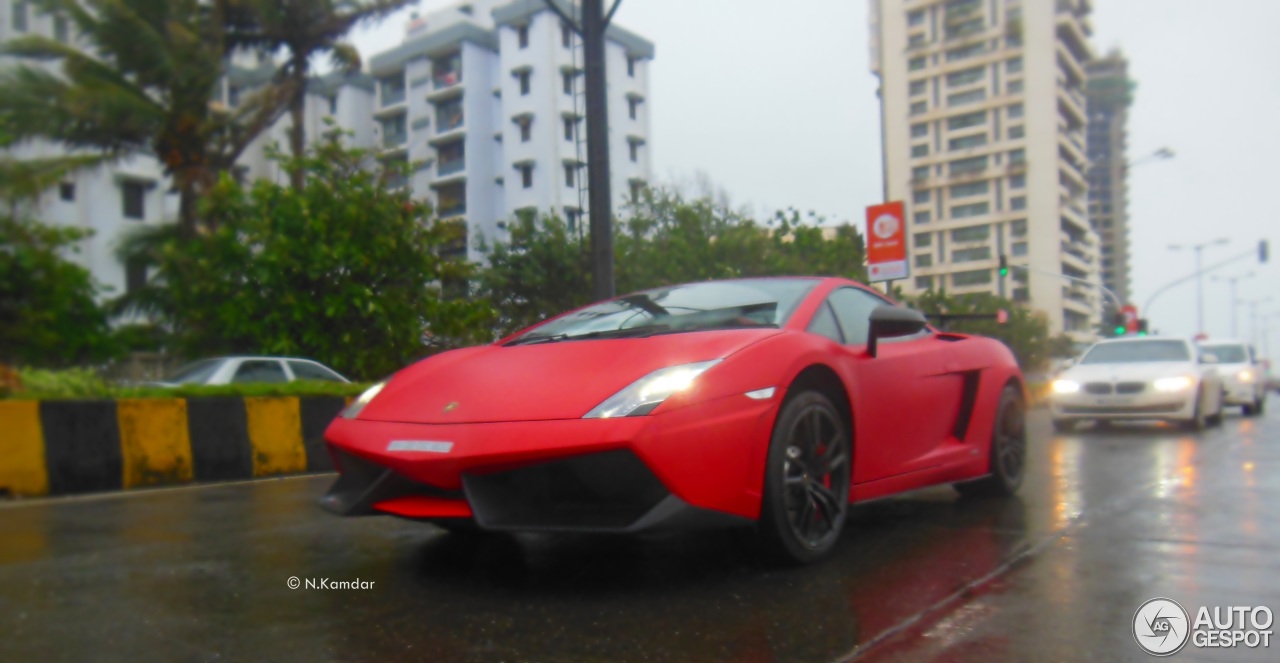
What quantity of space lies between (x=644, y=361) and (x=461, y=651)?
4.14 feet

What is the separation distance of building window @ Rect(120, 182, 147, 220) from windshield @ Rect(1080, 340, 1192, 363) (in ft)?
113

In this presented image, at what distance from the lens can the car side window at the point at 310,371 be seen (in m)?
14.1

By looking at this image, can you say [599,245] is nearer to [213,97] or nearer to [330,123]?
[330,123]

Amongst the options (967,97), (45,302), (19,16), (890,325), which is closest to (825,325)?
(890,325)

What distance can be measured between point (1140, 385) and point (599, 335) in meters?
9.89

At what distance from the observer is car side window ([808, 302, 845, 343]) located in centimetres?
436

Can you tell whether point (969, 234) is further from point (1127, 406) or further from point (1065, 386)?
point (1127, 406)

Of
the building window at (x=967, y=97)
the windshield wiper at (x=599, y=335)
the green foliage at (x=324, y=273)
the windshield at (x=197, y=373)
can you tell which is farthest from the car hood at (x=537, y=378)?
the building window at (x=967, y=97)

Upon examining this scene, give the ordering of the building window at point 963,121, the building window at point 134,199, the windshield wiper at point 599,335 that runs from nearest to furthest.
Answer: the windshield wiper at point 599,335 → the building window at point 963,121 → the building window at point 134,199

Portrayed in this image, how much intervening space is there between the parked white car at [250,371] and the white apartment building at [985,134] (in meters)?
9.23

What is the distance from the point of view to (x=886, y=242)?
16.9 metres

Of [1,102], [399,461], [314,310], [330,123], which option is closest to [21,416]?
[399,461]

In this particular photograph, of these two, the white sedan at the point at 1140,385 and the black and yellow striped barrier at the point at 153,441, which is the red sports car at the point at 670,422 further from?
the white sedan at the point at 1140,385

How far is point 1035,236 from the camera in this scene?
41.3 metres
